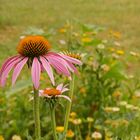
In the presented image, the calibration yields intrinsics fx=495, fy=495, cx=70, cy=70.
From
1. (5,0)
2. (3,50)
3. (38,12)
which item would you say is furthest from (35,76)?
(5,0)

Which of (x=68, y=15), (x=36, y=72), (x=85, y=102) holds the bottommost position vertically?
(x=85, y=102)

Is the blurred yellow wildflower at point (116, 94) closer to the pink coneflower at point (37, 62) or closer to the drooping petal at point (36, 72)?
the pink coneflower at point (37, 62)

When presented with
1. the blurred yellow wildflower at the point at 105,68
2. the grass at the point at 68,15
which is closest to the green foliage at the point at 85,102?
the blurred yellow wildflower at the point at 105,68

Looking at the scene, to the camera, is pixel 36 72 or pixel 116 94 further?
pixel 116 94

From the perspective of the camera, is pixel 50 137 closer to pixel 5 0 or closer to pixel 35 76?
pixel 35 76

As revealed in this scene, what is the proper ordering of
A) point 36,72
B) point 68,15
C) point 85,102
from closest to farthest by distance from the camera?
1. point 36,72
2. point 85,102
3. point 68,15

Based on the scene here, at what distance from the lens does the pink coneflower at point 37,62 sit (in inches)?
48.0

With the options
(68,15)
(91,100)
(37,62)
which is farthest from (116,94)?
(68,15)

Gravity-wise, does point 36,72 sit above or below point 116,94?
above

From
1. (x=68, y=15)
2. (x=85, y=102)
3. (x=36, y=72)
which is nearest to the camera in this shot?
(x=36, y=72)

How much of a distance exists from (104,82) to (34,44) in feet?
5.31

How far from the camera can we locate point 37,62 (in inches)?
49.0

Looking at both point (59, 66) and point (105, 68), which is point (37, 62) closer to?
point (59, 66)

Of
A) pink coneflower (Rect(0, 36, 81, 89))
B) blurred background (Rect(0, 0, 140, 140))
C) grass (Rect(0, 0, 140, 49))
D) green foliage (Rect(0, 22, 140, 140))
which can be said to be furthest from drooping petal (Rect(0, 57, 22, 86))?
grass (Rect(0, 0, 140, 49))
